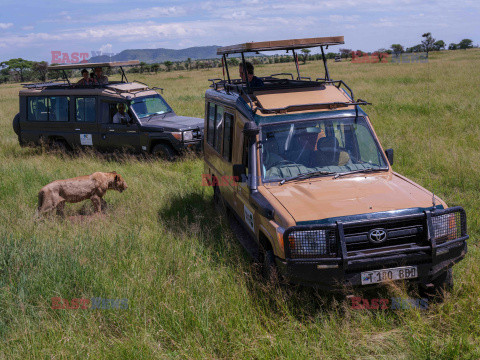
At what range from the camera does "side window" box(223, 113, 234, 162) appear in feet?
20.3

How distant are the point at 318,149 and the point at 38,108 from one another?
10.4 metres

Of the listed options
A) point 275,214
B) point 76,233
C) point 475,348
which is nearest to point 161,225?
point 76,233

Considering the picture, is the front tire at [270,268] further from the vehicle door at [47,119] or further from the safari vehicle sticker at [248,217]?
the vehicle door at [47,119]

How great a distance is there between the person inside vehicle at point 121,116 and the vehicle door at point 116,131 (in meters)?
0.06

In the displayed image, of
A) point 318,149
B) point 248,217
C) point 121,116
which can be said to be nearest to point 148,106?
point 121,116

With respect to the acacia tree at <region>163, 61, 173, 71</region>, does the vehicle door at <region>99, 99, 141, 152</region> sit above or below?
below

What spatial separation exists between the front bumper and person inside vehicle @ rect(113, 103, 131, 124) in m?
8.67

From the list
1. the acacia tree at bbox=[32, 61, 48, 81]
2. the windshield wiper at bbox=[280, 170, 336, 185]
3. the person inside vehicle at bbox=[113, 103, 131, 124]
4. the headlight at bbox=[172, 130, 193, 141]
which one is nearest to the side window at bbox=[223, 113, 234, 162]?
the windshield wiper at bbox=[280, 170, 336, 185]

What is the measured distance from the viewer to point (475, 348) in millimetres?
3645

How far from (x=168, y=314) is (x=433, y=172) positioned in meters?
6.70

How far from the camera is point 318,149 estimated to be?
5.22 m

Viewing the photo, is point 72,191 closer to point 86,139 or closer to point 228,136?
point 228,136

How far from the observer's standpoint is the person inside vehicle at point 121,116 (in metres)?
11.8

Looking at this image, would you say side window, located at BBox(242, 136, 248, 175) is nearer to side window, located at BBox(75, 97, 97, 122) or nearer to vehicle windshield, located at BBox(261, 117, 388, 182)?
vehicle windshield, located at BBox(261, 117, 388, 182)
